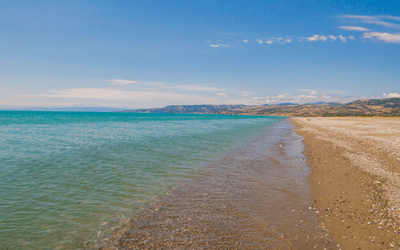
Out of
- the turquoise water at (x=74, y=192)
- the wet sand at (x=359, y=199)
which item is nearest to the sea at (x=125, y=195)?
the turquoise water at (x=74, y=192)

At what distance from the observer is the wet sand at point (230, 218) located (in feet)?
23.7

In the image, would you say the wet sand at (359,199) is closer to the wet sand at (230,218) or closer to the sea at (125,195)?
the wet sand at (230,218)

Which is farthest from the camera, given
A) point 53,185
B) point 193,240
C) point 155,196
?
point 53,185

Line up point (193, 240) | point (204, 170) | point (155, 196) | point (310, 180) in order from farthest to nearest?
1. point (204, 170)
2. point (310, 180)
3. point (155, 196)
4. point (193, 240)

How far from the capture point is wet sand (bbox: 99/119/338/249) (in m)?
7.23

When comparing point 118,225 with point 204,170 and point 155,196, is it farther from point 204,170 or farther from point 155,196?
point 204,170

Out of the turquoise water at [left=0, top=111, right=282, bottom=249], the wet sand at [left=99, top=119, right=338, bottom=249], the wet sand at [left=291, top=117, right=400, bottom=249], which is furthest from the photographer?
Result: the turquoise water at [left=0, top=111, right=282, bottom=249]

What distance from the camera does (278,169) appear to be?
17.0 meters

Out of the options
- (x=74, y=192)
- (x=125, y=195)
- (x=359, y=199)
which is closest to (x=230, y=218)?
(x=125, y=195)

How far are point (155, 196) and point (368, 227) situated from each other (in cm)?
986

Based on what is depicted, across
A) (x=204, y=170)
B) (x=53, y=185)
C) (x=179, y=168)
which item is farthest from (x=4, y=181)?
(x=204, y=170)

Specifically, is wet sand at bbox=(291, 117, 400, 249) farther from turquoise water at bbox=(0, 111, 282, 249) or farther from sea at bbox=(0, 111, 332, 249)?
turquoise water at bbox=(0, 111, 282, 249)

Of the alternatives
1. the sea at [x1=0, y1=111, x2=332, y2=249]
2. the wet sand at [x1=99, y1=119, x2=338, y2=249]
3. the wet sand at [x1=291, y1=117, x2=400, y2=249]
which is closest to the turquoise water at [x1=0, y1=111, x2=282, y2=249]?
the sea at [x1=0, y1=111, x2=332, y2=249]

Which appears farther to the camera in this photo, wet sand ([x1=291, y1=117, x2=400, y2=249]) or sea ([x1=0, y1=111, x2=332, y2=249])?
sea ([x1=0, y1=111, x2=332, y2=249])
